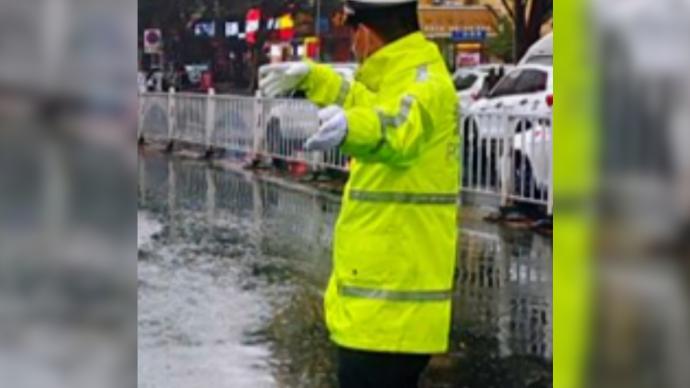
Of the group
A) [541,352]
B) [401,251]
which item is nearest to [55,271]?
[401,251]

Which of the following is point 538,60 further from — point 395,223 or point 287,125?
point 395,223

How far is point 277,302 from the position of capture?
7.50 meters

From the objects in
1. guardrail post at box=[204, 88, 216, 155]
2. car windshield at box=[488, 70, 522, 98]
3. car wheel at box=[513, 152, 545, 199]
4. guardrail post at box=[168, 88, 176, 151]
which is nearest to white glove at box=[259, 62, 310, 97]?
car wheel at box=[513, 152, 545, 199]

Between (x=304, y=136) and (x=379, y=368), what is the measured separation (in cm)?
1208

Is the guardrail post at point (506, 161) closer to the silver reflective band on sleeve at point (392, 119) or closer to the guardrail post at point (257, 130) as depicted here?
the guardrail post at point (257, 130)

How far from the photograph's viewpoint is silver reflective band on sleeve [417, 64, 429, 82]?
118 inches

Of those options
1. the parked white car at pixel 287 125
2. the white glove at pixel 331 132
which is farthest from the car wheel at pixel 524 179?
A: the white glove at pixel 331 132

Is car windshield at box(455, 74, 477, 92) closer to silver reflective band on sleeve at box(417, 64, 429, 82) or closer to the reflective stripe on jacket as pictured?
the reflective stripe on jacket

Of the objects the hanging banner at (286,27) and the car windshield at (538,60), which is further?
the hanging banner at (286,27)

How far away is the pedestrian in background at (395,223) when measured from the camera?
3043 mm

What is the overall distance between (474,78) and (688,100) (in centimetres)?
2001

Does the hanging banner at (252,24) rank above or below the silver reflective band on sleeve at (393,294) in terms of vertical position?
above

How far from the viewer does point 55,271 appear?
4.11ft

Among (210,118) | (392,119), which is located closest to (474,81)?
(210,118)
